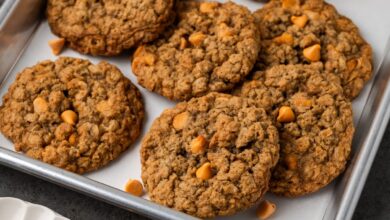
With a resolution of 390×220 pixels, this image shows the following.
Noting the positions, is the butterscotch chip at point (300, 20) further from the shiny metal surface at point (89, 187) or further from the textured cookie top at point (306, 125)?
the shiny metal surface at point (89, 187)

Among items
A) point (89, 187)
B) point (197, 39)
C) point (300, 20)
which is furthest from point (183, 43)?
point (89, 187)

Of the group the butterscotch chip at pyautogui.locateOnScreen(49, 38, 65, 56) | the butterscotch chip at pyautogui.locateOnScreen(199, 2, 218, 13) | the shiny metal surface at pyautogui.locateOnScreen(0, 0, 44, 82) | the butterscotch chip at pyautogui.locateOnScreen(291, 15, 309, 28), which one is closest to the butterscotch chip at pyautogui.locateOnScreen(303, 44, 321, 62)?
the butterscotch chip at pyautogui.locateOnScreen(291, 15, 309, 28)

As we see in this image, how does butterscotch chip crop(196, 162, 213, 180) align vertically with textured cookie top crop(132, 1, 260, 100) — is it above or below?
below

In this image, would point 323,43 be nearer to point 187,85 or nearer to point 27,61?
point 187,85

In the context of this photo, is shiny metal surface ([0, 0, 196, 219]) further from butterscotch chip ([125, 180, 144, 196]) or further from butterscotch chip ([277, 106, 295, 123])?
butterscotch chip ([277, 106, 295, 123])

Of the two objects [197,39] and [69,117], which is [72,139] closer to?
[69,117]

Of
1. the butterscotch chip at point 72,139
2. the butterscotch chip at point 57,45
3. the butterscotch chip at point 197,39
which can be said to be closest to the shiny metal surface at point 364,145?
the butterscotch chip at point 197,39
